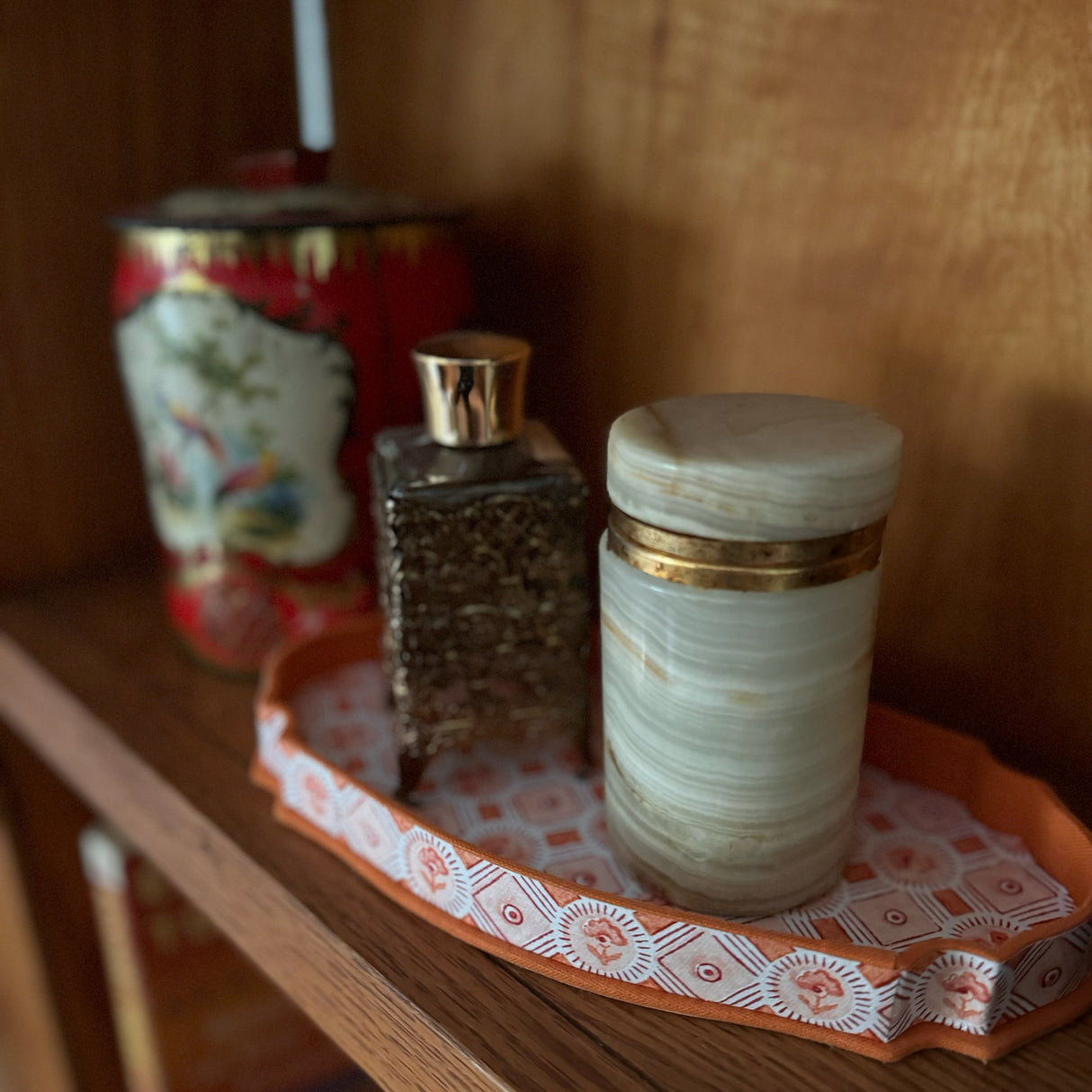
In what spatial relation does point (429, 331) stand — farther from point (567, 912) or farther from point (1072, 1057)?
point (1072, 1057)

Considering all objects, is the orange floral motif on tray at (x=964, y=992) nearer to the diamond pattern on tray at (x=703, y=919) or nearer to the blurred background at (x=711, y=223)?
the diamond pattern on tray at (x=703, y=919)

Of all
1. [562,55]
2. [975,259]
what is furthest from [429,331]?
[975,259]

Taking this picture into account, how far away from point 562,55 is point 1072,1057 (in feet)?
1.79

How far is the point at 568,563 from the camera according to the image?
1.47 feet

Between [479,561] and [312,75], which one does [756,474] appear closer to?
[479,561]

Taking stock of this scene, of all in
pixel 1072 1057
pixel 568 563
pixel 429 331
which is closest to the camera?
pixel 1072 1057

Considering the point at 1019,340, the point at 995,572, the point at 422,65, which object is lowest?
the point at 995,572

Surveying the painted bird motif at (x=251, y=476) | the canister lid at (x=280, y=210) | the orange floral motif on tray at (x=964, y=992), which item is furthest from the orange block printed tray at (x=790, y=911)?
the canister lid at (x=280, y=210)

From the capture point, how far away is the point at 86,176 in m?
0.66

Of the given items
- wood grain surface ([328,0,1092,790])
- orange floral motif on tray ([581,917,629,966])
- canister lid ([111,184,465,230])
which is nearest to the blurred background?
wood grain surface ([328,0,1092,790])

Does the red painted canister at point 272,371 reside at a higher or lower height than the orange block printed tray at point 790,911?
higher

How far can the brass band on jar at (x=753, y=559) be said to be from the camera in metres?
0.33

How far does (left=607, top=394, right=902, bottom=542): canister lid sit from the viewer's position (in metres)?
0.32

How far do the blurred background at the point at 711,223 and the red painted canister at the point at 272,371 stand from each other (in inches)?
4.0
